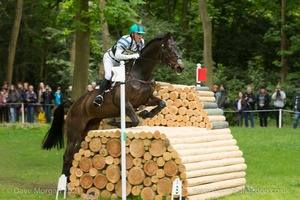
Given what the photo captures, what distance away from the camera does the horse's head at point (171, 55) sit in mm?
12719

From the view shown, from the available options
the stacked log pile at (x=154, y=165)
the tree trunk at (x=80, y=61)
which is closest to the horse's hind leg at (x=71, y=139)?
the stacked log pile at (x=154, y=165)

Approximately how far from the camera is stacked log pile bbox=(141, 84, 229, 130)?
45.9 feet

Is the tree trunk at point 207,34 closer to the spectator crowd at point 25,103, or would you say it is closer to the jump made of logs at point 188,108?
the spectator crowd at point 25,103

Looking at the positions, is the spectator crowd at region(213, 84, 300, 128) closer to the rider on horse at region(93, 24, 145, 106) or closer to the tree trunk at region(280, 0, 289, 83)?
the tree trunk at region(280, 0, 289, 83)

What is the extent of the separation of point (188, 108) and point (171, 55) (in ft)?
5.74

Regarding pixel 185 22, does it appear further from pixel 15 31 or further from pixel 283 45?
pixel 15 31

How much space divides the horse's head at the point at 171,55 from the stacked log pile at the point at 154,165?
3.79 ft

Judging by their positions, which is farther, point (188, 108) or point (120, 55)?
point (188, 108)

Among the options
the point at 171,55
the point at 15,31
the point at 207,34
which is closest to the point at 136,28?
the point at 171,55

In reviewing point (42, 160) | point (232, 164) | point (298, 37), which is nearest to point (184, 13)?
point (298, 37)

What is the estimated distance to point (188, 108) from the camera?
1420 centimetres

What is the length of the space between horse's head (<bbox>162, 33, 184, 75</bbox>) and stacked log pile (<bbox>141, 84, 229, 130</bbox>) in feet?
4.73

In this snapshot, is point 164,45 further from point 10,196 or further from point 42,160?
point 42,160

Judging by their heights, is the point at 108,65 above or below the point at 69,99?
above
